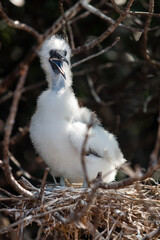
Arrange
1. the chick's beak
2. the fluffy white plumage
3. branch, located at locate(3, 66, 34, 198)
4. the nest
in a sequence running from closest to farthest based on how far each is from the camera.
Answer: branch, located at locate(3, 66, 34, 198)
the nest
the fluffy white plumage
the chick's beak

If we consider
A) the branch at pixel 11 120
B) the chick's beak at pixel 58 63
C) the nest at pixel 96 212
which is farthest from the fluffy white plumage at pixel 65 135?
the branch at pixel 11 120

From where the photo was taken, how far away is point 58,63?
12.9 feet

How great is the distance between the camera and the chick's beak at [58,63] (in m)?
3.88

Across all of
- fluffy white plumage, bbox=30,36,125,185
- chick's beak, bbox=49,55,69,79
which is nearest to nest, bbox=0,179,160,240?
fluffy white plumage, bbox=30,36,125,185

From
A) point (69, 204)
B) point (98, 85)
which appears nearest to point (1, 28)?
point (98, 85)

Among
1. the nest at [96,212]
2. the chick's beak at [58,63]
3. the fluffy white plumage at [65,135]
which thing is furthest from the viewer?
the chick's beak at [58,63]

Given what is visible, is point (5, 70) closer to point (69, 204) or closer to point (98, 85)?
point (98, 85)

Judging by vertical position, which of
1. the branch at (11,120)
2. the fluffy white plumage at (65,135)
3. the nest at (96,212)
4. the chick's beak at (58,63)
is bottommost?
the nest at (96,212)

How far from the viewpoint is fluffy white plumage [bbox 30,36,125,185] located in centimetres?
356

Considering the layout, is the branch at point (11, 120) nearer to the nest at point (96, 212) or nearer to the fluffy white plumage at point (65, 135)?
the nest at point (96, 212)

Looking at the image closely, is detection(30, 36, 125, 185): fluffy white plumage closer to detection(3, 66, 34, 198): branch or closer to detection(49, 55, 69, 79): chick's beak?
detection(49, 55, 69, 79): chick's beak

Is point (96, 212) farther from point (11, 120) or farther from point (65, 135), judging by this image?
point (11, 120)

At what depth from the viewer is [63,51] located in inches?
155

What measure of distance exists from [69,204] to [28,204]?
0.31m
